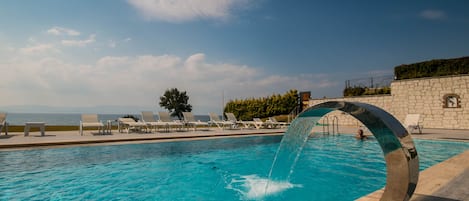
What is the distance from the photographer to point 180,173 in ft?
19.5

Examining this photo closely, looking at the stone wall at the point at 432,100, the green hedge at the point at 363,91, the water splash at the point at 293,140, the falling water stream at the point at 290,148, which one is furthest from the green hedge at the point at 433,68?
the water splash at the point at 293,140

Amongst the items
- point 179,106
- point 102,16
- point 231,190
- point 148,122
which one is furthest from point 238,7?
point 179,106

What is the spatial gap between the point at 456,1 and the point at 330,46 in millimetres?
7566

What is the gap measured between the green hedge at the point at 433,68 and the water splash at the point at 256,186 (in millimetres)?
18314

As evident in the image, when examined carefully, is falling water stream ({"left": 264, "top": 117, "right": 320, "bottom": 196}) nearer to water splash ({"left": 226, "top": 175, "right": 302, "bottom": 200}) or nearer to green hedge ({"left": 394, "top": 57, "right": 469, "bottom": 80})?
water splash ({"left": 226, "top": 175, "right": 302, "bottom": 200})

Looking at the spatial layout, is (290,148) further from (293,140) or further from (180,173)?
(180,173)

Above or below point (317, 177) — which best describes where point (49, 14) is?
above

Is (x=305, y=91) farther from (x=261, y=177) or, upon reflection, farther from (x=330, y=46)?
(x=261, y=177)

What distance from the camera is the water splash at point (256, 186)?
453 centimetres

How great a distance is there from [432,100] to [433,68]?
94.4 inches

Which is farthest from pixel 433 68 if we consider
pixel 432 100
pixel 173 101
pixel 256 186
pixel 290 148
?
pixel 173 101

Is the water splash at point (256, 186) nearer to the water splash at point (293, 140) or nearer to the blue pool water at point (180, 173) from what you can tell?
the blue pool water at point (180, 173)

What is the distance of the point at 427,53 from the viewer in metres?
19.0

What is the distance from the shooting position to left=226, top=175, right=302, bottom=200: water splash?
4.53 meters
